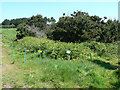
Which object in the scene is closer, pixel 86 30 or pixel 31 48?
pixel 31 48

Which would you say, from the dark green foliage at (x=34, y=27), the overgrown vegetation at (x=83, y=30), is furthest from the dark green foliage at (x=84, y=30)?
the dark green foliage at (x=34, y=27)

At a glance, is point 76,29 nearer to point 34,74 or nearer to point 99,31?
point 99,31

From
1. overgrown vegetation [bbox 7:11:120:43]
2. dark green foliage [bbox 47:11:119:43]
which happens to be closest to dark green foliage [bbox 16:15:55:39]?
overgrown vegetation [bbox 7:11:120:43]

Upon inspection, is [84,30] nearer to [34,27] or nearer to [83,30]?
[83,30]

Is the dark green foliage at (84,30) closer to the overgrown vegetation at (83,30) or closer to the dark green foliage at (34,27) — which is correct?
the overgrown vegetation at (83,30)

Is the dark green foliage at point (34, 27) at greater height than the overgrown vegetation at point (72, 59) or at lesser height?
greater

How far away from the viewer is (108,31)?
1970 cm

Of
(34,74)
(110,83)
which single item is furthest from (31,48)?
(110,83)

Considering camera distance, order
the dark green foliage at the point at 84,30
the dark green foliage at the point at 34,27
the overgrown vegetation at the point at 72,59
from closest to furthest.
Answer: the overgrown vegetation at the point at 72,59 < the dark green foliage at the point at 84,30 < the dark green foliage at the point at 34,27

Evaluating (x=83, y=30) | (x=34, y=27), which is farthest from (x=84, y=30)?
(x=34, y=27)

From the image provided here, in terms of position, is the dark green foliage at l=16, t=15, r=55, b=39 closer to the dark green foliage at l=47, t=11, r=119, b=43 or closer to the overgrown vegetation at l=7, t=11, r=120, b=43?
the overgrown vegetation at l=7, t=11, r=120, b=43

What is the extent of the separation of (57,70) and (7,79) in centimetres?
231

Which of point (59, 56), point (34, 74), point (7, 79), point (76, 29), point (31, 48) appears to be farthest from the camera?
point (76, 29)

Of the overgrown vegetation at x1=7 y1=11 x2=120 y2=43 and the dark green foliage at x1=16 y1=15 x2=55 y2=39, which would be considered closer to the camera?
the overgrown vegetation at x1=7 y1=11 x2=120 y2=43
